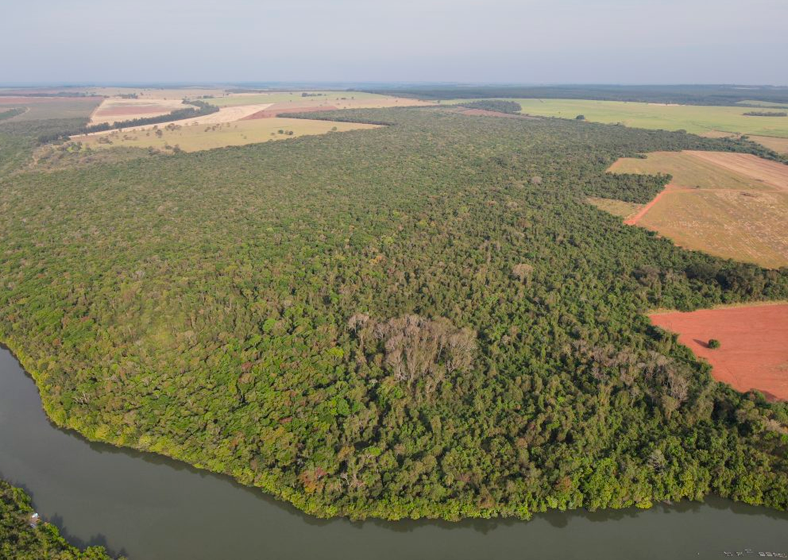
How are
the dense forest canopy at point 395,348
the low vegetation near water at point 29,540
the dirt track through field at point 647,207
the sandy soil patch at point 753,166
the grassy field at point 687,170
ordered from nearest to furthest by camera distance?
the low vegetation near water at point 29,540, the dense forest canopy at point 395,348, the dirt track through field at point 647,207, the grassy field at point 687,170, the sandy soil patch at point 753,166

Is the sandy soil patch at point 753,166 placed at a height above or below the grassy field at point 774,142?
below

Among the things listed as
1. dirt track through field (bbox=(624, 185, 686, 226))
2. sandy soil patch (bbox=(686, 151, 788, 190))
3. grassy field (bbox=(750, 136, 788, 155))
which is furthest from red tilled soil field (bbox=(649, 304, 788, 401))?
grassy field (bbox=(750, 136, 788, 155))

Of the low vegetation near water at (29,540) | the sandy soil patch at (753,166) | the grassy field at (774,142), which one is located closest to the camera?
the low vegetation near water at (29,540)

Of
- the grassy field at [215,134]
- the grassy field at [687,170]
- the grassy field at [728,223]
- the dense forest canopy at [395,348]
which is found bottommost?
the dense forest canopy at [395,348]

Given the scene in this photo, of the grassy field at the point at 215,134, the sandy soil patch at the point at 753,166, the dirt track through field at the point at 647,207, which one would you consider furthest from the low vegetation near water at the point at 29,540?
the grassy field at the point at 215,134

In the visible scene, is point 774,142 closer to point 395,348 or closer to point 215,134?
point 395,348

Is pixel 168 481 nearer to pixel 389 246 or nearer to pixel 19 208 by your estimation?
pixel 389 246

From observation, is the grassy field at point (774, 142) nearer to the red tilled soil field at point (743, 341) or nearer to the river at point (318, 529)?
the red tilled soil field at point (743, 341)

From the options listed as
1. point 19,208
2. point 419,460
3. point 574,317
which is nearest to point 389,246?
point 574,317
